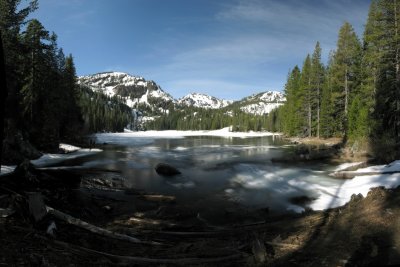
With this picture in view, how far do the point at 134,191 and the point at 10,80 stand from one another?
2341 centimetres

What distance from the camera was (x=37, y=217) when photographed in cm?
858

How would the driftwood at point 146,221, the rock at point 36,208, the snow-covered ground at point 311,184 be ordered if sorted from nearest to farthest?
1. the rock at point 36,208
2. the driftwood at point 146,221
3. the snow-covered ground at point 311,184

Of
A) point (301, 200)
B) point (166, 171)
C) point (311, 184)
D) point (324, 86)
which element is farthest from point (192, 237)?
point (324, 86)

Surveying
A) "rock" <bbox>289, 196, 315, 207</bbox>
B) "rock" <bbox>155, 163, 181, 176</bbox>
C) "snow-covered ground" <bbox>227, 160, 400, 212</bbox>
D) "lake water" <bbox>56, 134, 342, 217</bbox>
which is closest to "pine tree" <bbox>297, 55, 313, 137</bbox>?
"lake water" <bbox>56, 134, 342, 217</bbox>

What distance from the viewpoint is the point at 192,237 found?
1091 centimetres

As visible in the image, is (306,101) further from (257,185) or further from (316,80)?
(257,185)

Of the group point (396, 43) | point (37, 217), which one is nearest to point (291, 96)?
point (396, 43)

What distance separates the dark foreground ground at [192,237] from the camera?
7.19 meters

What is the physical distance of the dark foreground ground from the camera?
283 inches

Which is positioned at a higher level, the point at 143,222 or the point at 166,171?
the point at 166,171

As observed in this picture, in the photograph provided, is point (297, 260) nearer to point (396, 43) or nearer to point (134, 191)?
point (134, 191)

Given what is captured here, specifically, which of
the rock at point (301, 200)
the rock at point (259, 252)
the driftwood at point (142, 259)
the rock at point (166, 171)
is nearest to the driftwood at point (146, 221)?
the driftwood at point (142, 259)

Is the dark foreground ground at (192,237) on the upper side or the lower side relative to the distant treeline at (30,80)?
lower

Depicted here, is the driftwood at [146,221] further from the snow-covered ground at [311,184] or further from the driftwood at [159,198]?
the snow-covered ground at [311,184]
